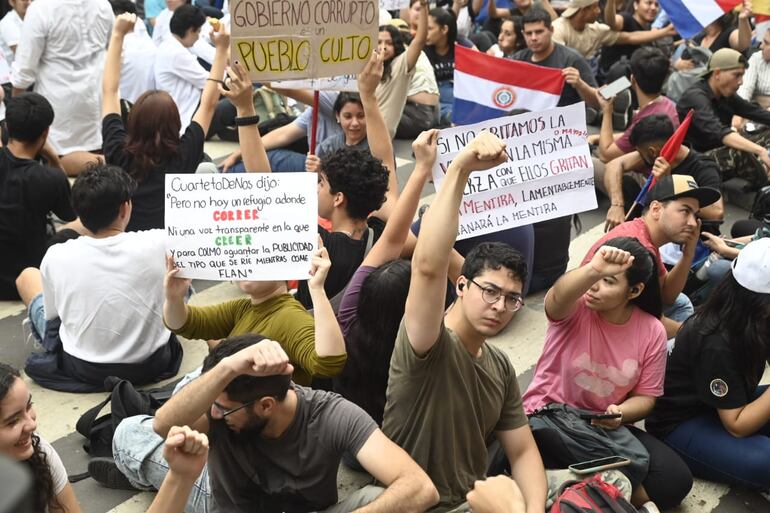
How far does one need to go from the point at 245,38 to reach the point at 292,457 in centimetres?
263

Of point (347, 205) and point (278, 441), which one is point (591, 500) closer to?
point (278, 441)

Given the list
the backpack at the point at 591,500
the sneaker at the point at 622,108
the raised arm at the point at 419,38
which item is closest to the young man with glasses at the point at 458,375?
the backpack at the point at 591,500

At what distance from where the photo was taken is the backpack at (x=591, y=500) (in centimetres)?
332

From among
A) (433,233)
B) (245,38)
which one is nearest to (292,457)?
(433,233)

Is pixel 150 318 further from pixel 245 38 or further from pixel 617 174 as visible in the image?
pixel 617 174

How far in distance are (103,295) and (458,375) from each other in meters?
2.39

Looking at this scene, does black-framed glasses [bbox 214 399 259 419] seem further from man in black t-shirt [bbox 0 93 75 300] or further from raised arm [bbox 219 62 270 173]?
man in black t-shirt [bbox 0 93 75 300]

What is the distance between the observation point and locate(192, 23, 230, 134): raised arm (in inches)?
244

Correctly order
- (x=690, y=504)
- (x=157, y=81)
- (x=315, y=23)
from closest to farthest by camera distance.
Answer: (x=690, y=504) → (x=315, y=23) → (x=157, y=81)

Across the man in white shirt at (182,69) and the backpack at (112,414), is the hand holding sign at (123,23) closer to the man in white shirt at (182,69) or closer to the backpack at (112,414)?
the backpack at (112,414)

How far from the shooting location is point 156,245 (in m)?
5.01

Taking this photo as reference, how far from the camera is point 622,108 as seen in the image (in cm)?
1027

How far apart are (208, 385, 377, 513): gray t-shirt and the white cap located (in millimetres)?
1882

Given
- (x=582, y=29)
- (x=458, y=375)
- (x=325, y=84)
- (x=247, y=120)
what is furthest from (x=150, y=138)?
(x=582, y=29)
